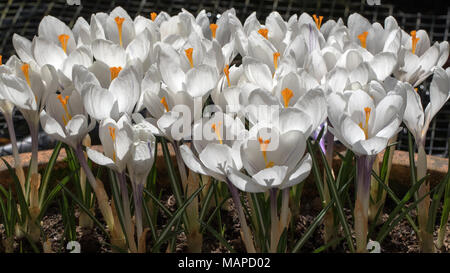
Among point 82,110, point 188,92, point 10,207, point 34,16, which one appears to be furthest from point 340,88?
point 34,16

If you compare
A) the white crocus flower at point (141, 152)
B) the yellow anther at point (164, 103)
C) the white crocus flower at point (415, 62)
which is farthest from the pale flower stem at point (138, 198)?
the white crocus flower at point (415, 62)

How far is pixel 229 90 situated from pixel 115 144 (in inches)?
6.5

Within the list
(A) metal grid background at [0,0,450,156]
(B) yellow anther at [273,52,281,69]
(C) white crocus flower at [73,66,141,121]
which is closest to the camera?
(C) white crocus flower at [73,66,141,121]

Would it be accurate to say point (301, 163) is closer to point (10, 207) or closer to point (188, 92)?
point (188, 92)

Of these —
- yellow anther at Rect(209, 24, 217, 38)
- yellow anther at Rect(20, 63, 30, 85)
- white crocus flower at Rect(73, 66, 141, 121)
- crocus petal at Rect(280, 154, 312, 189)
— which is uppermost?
yellow anther at Rect(209, 24, 217, 38)

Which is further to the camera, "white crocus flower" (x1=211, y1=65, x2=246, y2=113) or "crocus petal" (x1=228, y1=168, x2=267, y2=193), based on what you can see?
"white crocus flower" (x1=211, y1=65, x2=246, y2=113)

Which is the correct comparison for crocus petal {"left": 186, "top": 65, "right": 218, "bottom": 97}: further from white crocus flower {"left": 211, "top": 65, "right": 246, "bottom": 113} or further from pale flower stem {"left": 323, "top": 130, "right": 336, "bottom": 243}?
pale flower stem {"left": 323, "top": 130, "right": 336, "bottom": 243}

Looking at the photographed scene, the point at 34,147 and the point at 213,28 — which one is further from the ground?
the point at 213,28

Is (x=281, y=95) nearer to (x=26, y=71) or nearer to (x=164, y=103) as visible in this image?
(x=164, y=103)

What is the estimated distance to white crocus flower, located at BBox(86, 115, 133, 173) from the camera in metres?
0.73

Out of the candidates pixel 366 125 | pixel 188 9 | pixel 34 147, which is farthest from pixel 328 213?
pixel 188 9

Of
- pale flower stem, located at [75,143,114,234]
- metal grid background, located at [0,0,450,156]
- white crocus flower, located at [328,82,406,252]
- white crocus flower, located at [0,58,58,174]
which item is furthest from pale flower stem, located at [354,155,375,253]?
metal grid background, located at [0,0,450,156]

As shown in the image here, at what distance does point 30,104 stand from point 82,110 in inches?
3.1

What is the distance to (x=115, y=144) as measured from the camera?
73 cm
